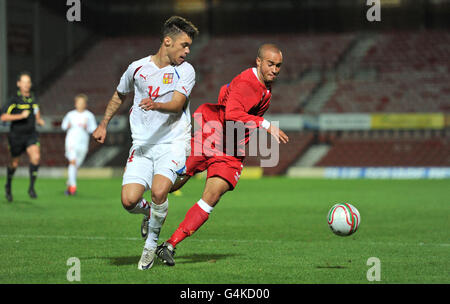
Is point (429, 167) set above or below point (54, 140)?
below

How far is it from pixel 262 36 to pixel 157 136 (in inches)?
1176

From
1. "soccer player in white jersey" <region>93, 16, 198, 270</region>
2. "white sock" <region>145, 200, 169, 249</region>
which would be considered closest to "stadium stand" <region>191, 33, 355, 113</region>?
"soccer player in white jersey" <region>93, 16, 198, 270</region>

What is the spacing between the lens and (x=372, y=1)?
3219cm

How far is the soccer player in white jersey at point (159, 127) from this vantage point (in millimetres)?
6633

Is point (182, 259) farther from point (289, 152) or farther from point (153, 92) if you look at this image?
point (289, 152)

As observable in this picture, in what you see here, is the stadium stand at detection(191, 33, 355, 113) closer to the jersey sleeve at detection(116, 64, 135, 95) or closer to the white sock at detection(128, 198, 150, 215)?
the white sock at detection(128, 198, 150, 215)

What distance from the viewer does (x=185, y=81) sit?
21.7 feet

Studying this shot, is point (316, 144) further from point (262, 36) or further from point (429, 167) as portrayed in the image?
point (262, 36)

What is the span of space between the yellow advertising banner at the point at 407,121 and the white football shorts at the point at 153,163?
21350 mm

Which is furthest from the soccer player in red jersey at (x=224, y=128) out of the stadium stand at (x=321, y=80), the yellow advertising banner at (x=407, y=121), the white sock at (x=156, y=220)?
the yellow advertising banner at (x=407, y=121)

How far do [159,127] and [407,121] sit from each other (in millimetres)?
21678

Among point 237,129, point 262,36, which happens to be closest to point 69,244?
point 237,129

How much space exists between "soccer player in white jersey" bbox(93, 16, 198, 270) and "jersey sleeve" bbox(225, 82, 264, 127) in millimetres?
481
